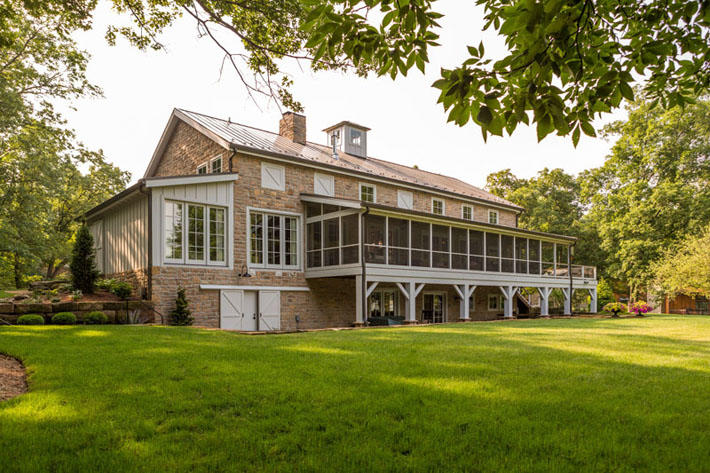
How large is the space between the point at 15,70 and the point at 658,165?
3541 cm

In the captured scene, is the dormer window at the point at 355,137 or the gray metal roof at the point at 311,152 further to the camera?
the dormer window at the point at 355,137

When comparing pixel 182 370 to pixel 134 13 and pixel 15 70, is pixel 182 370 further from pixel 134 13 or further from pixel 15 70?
pixel 15 70

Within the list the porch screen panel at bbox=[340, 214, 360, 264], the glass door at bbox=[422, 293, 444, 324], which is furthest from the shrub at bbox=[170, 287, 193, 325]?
the glass door at bbox=[422, 293, 444, 324]

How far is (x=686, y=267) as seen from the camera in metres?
25.3

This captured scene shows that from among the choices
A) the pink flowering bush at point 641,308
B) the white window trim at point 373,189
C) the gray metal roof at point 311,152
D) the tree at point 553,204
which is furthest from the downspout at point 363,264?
the tree at point 553,204

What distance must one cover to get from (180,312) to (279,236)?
463 centimetres

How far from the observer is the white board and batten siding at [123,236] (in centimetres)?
1512

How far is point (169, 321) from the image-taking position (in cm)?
1441

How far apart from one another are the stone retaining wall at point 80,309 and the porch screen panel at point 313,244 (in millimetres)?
6074

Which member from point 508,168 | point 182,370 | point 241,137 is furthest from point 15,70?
point 508,168

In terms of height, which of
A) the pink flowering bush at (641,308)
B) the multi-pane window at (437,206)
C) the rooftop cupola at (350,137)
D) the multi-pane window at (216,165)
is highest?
the rooftop cupola at (350,137)

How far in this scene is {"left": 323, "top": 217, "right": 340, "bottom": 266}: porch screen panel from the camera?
18.0 meters

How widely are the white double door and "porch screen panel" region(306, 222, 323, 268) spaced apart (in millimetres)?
1807

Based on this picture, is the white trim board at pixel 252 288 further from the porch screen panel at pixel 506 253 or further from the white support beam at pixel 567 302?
the white support beam at pixel 567 302
